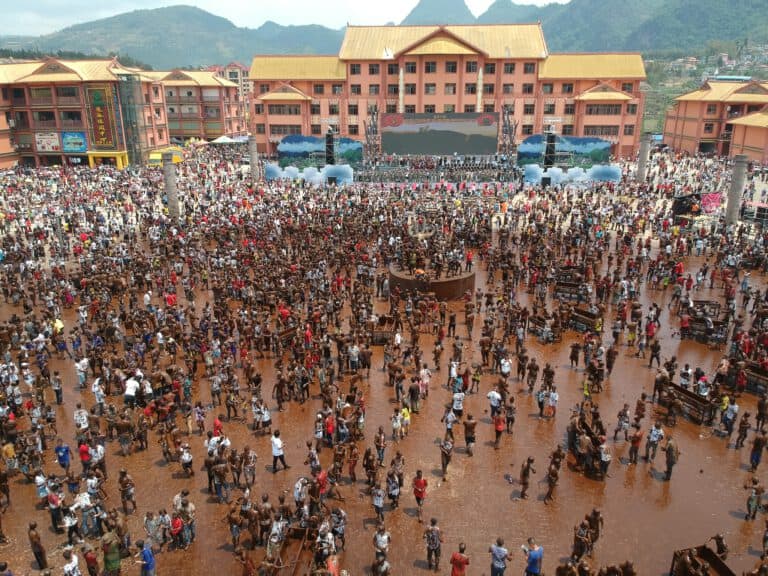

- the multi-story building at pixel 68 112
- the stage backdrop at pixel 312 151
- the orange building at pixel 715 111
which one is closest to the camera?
the stage backdrop at pixel 312 151

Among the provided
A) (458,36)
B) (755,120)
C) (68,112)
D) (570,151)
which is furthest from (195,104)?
(755,120)

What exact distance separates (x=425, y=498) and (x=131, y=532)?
7.19 metres

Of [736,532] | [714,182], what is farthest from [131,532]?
[714,182]

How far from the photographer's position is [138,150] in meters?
71.6

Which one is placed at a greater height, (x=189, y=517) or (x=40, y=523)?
(x=189, y=517)

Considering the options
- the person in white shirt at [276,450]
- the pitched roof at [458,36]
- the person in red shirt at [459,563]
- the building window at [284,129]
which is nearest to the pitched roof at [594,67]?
the pitched roof at [458,36]

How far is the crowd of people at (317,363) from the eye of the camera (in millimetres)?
13523

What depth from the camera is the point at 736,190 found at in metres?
40.3

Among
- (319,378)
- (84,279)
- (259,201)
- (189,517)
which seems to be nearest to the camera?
(189,517)

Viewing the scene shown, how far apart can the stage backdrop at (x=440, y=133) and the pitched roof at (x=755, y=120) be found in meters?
30.4

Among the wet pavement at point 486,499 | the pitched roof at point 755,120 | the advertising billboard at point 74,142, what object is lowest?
the wet pavement at point 486,499

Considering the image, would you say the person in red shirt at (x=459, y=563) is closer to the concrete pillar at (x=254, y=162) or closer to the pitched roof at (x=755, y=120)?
the concrete pillar at (x=254, y=162)

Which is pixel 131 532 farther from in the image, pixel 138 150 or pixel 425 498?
pixel 138 150

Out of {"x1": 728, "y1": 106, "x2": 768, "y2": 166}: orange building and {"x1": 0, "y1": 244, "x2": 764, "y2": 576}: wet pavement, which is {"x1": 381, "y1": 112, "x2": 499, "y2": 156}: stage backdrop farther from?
{"x1": 0, "y1": 244, "x2": 764, "y2": 576}: wet pavement
